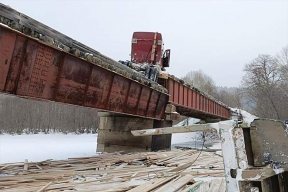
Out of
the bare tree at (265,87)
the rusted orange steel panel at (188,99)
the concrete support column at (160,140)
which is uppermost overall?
the bare tree at (265,87)

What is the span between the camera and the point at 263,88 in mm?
52094

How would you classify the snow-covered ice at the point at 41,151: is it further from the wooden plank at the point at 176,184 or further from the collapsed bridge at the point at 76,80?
the wooden plank at the point at 176,184

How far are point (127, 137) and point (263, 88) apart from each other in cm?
4677

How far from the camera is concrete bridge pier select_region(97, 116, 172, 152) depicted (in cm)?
1211

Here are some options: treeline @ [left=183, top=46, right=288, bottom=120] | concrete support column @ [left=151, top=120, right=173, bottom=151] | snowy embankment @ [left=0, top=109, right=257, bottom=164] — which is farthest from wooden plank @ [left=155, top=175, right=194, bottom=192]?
treeline @ [left=183, top=46, right=288, bottom=120]

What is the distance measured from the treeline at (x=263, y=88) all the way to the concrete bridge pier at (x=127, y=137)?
38267 millimetres

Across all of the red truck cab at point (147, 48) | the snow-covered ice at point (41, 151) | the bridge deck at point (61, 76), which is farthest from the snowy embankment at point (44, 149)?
the red truck cab at point (147, 48)

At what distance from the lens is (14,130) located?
30.5 metres

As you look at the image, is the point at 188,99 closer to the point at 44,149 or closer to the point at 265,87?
the point at 44,149

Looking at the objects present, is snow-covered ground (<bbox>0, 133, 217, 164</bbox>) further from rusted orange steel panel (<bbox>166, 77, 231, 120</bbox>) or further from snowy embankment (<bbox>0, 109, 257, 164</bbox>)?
rusted orange steel panel (<bbox>166, 77, 231, 120</bbox>)

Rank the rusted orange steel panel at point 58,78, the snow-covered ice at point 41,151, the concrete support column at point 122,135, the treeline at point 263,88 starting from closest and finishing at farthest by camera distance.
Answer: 1. the rusted orange steel panel at point 58,78
2. the snow-covered ice at point 41,151
3. the concrete support column at point 122,135
4. the treeline at point 263,88

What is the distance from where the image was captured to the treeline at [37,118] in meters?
31.2

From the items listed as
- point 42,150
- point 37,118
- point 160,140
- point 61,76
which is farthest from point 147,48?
point 37,118

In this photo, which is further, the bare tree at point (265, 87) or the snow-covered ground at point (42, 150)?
the bare tree at point (265, 87)
